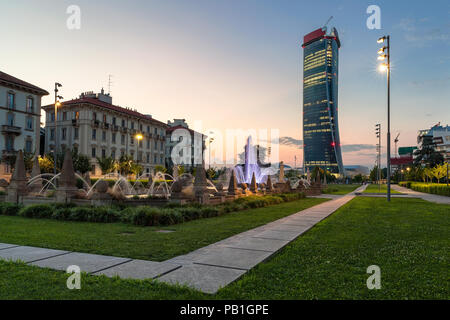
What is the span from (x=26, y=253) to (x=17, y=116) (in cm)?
5116

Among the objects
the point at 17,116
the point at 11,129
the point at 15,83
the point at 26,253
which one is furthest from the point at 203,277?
the point at 17,116

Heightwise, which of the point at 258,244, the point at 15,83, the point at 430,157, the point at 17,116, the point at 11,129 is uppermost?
the point at 15,83

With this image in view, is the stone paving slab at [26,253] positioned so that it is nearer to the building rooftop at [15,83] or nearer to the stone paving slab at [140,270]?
the stone paving slab at [140,270]

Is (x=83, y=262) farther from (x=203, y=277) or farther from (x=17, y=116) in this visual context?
(x=17, y=116)

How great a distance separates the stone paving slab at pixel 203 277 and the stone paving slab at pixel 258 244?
191 centimetres

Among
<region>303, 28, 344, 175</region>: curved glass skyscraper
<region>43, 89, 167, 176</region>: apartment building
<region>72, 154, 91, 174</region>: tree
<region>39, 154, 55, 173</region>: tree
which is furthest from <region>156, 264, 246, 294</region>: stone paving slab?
<region>303, 28, 344, 175</region>: curved glass skyscraper

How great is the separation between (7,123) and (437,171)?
7063 cm

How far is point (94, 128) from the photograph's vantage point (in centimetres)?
5875

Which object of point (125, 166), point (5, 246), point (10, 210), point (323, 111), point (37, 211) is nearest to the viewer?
point (5, 246)

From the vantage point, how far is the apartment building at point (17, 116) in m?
45.2

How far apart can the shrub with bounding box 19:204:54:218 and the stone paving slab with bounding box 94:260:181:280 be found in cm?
902

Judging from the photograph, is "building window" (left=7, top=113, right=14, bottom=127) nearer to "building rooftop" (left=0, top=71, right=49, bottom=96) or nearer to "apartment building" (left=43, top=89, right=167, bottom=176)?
"building rooftop" (left=0, top=71, right=49, bottom=96)

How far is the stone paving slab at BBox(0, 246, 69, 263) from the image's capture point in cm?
→ 589
